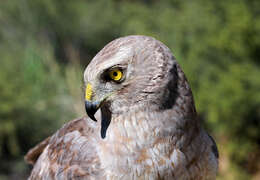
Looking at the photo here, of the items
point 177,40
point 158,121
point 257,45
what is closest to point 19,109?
point 177,40

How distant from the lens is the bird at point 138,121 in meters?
2.14

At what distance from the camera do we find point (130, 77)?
215cm

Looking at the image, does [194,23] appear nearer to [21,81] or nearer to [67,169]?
[21,81]

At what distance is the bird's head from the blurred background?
4627mm

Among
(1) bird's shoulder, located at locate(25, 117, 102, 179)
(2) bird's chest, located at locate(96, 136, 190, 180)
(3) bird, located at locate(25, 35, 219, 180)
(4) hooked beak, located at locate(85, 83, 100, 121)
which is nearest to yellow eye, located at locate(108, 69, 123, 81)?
(3) bird, located at locate(25, 35, 219, 180)

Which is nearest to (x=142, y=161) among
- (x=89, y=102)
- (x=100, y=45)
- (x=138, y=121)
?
(x=138, y=121)

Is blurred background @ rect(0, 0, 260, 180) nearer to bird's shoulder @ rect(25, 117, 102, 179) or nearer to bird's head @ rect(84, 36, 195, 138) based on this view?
bird's shoulder @ rect(25, 117, 102, 179)

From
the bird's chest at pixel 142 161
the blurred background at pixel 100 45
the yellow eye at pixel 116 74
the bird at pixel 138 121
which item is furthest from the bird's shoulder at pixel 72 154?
the blurred background at pixel 100 45

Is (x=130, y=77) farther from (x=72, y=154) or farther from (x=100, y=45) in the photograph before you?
(x=100, y=45)

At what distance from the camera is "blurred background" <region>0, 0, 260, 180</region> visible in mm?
7898

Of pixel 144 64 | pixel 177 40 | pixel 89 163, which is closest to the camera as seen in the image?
pixel 144 64

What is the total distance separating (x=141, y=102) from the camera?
2.19 metres

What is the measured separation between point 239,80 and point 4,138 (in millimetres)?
5531

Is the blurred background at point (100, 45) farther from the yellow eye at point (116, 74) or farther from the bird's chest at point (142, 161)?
the yellow eye at point (116, 74)
